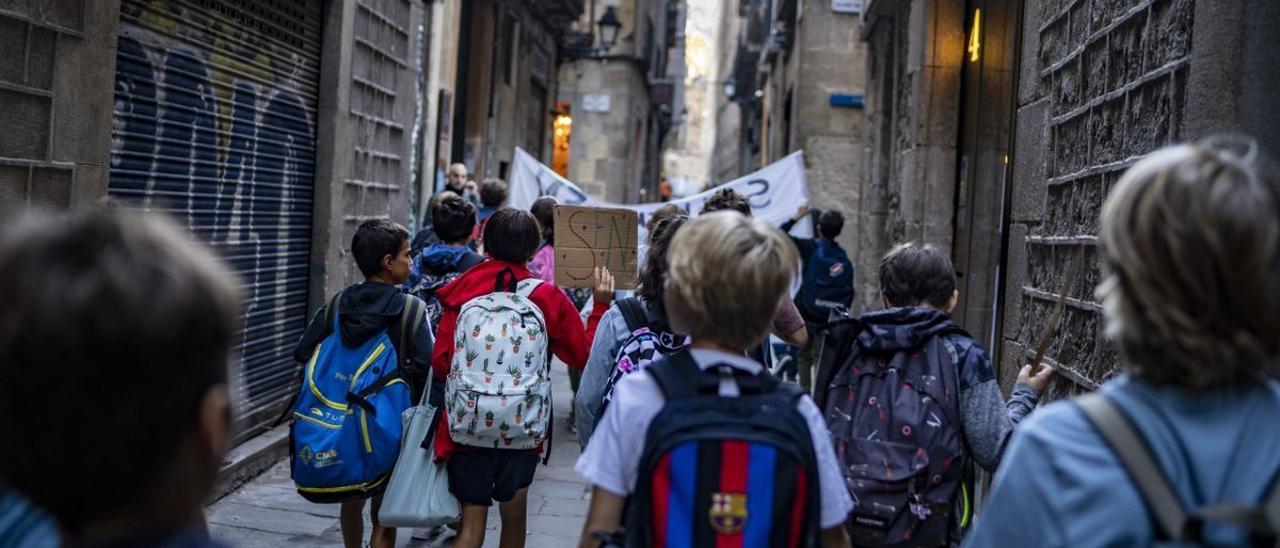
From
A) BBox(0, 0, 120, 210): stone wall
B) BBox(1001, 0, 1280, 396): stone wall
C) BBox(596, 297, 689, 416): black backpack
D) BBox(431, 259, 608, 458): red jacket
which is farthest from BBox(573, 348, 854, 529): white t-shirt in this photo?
BBox(0, 0, 120, 210): stone wall

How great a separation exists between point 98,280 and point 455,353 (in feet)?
11.6

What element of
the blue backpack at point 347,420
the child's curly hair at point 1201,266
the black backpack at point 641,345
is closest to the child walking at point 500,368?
the blue backpack at point 347,420

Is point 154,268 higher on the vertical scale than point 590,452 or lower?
higher

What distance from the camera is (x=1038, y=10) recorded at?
251 inches

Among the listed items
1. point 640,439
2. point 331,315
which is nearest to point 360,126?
point 331,315

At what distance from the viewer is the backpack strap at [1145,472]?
181 cm

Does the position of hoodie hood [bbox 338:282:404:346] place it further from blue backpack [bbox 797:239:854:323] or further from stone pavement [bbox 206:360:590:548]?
blue backpack [bbox 797:239:854:323]

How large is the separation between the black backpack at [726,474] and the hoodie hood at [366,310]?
254 centimetres

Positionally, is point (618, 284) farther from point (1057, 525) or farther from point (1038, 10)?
point (1057, 525)

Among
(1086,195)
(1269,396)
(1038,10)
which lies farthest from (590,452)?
(1038,10)

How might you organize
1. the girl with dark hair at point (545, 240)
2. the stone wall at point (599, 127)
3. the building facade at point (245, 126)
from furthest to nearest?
the stone wall at point (599, 127) < the girl with dark hair at point (545, 240) < the building facade at point (245, 126)

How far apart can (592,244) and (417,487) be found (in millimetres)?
1469

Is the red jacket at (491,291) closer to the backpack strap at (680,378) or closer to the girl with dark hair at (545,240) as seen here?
the backpack strap at (680,378)

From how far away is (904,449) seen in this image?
3.68 m
